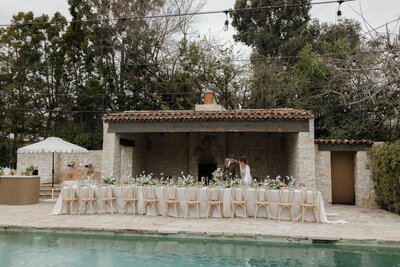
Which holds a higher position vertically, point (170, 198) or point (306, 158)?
point (306, 158)

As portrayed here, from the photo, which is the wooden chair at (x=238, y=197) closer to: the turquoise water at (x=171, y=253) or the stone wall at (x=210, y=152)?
the turquoise water at (x=171, y=253)

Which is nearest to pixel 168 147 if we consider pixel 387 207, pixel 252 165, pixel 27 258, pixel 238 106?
pixel 252 165

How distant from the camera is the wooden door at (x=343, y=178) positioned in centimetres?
1183

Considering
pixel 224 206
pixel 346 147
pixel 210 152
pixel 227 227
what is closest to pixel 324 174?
pixel 346 147

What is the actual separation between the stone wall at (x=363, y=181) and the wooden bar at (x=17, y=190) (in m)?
11.0

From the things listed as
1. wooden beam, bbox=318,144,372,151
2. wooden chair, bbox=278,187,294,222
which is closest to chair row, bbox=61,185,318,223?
wooden chair, bbox=278,187,294,222

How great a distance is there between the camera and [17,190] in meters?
11.3

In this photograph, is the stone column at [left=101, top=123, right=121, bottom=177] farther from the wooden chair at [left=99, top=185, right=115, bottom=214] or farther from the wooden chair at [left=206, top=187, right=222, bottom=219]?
the wooden chair at [left=206, top=187, right=222, bottom=219]

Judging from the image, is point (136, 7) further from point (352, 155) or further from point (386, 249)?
point (386, 249)

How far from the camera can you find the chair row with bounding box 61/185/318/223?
809 centimetres

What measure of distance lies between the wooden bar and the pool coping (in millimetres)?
4001

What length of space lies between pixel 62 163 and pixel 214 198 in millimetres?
10131

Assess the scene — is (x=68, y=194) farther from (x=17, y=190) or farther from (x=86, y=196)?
(x=17, y=190)

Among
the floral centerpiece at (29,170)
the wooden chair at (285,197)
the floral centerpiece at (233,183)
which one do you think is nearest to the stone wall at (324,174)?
the wooden chair at (285,197)
